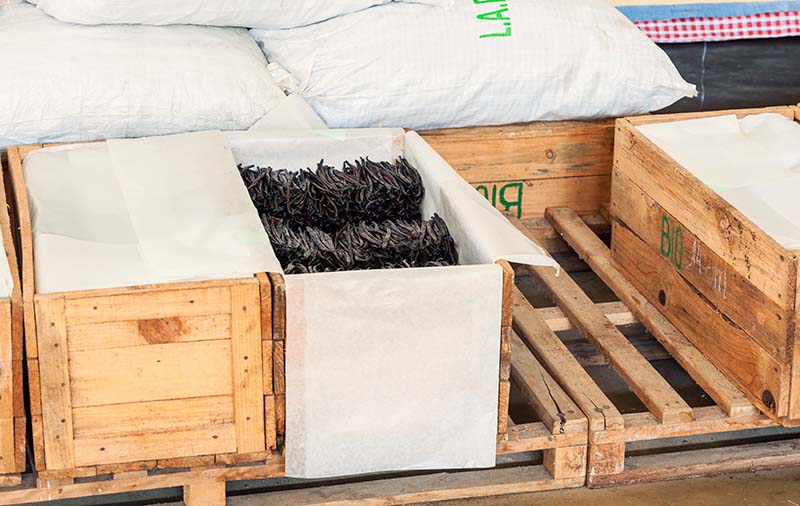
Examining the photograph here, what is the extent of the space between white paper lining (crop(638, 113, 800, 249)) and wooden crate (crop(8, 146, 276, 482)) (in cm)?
107

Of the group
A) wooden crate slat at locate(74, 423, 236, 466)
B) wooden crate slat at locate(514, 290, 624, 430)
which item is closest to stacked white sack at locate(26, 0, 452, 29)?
wooden crate slat at locate(514, 290, 624, 430)

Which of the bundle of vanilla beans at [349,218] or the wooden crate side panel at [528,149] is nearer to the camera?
the bundle of vanilla beans at [349,218]

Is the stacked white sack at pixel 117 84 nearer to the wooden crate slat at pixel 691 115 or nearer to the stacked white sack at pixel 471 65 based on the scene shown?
the stacked white sack at pixel 471 65

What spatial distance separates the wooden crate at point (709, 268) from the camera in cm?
220

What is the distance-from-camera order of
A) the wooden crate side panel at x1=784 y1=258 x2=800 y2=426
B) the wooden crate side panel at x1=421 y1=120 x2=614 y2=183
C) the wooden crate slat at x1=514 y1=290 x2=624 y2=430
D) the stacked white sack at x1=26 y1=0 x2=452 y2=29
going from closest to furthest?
the wooden crate side panel at x1=784 y1=258 x2=800 y2=426, the wooden crate slat at x1=514 y1=290 x2=624 y2=430, the stacked white sack at x1=26 y1=0 x2=452 y2=29, the wooden crate side panel at x1=421 y1=120 x2=614 y2=183

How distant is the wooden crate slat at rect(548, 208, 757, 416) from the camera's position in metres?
2.33

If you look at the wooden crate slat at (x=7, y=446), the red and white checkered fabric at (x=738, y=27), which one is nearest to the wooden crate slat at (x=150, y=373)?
the wooden crate slat at (x=7, y=446)

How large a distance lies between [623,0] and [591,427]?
2494mm

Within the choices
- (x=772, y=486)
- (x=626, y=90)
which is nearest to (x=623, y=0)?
(x=626, y=90)

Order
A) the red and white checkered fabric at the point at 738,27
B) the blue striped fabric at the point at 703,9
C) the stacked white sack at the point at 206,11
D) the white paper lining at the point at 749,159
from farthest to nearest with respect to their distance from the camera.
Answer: the red and white checkered fabric at the point at 738,27 → the blue striped fabric at the point at 703,9 → the stacked white sack at the point at 206,11 → the white paper lining at the point at 749,159

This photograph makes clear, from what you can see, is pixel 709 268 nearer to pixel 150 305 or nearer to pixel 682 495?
pixel 682 495

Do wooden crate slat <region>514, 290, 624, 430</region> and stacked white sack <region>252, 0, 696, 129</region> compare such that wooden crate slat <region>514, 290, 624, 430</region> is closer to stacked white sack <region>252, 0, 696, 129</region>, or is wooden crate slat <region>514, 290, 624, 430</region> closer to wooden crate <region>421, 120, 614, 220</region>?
wooden crate <region>421, 120, 614, 220</region>

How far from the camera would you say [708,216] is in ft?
7.94

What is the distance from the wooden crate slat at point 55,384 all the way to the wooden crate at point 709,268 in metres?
1.26
